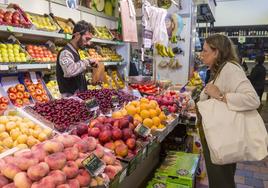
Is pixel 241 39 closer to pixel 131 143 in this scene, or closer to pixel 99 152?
pixel 131 143

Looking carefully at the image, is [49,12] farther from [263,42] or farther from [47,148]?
[263,42]

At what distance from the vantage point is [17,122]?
6.14 feet

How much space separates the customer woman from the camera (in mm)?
2139

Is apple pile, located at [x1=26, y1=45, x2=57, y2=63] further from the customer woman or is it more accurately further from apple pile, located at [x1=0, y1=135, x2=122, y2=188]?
apple pile, located at [x1=0, y1=135, x2=122, y2=188]

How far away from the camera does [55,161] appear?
1.21 m

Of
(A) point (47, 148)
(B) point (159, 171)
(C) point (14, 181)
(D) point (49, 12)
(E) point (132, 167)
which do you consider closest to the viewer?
(C) point (14, 181)

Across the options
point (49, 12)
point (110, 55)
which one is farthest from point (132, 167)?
point (110, 55)

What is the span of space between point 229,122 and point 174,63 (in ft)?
11.4

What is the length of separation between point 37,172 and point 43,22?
3291 mm

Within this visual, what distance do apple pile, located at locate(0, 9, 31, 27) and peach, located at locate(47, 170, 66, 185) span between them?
255 centimetres

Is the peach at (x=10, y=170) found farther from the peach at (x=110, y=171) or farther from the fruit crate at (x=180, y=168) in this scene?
the fruit crate at (x=180, y=168)

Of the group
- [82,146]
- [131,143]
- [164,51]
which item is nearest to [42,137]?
[82,146]

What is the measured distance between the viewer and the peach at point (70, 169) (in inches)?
47.7

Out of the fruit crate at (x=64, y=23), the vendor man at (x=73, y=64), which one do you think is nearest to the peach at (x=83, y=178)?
the vendor man at (x=73, y=64)
